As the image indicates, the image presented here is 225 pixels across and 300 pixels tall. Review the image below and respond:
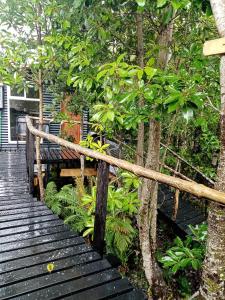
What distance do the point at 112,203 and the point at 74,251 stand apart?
650 mm

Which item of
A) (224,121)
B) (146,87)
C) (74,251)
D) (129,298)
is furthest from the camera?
(74,251)

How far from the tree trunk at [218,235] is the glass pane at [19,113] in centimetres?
1041

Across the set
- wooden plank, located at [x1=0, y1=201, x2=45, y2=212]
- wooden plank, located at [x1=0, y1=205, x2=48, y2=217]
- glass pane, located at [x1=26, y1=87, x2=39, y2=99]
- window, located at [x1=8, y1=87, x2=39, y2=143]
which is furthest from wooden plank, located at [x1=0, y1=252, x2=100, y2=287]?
glass pane, located at [x1=26, y1=87, x2=39, y2=99]

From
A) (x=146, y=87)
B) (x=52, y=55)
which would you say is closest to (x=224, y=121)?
(x=146, y=87)

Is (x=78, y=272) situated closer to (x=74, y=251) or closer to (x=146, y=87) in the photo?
(x=74, y=251)

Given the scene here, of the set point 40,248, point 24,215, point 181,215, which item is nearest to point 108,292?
point 40,248

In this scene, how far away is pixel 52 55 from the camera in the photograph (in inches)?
175

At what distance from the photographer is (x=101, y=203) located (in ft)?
8.04

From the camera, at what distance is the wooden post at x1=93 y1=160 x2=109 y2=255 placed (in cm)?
240

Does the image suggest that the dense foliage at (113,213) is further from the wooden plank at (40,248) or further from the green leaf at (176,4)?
the green leaf at (176,4)

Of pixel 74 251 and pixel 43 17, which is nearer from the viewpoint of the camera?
pixel 74 251

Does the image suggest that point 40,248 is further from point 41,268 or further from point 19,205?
point 19,205

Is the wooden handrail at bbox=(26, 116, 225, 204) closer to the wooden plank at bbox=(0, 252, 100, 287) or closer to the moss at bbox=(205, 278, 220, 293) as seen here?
the moss at bbox=(205, 278, 220, 293)

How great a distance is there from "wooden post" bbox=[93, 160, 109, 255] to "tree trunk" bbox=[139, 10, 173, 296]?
1803 mm
